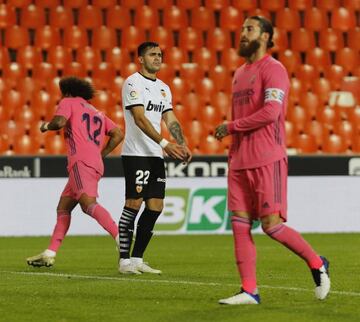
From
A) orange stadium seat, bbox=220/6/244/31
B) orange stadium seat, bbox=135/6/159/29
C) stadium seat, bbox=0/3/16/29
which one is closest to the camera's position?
stadium seat, bbox=0/3/16/29

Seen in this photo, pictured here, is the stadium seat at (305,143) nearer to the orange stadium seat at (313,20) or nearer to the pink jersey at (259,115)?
the orange stadium seat at (313,20)

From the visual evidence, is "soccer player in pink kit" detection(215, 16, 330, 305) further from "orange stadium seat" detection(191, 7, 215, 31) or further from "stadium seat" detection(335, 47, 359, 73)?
"stadium seat" detection(335, 47, 359, 73)

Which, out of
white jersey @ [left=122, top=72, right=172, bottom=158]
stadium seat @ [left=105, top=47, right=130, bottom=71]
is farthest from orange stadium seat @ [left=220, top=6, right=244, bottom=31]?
white jersey @ [left=122, top=72, right=172, bottom=158]

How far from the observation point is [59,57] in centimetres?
1684

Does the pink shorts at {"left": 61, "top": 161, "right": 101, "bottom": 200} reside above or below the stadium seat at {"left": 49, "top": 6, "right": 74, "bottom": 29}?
below

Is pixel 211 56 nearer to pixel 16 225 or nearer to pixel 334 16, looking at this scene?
pixel 334 16

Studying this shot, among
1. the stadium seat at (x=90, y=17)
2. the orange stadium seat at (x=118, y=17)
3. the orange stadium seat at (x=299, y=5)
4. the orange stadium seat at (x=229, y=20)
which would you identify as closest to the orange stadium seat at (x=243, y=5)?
the orange stadium seat at (x=229, y=20)

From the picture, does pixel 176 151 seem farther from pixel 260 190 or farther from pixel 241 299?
pixel 241 299

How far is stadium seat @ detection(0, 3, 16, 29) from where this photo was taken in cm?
1705

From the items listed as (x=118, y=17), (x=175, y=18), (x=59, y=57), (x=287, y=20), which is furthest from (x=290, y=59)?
(x=59, y=57)

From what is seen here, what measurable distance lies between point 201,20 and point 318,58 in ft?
6.78

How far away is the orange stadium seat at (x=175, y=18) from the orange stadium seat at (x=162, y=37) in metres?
0.12

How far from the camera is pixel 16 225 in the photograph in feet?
46.3

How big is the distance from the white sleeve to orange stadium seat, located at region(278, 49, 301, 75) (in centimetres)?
915
